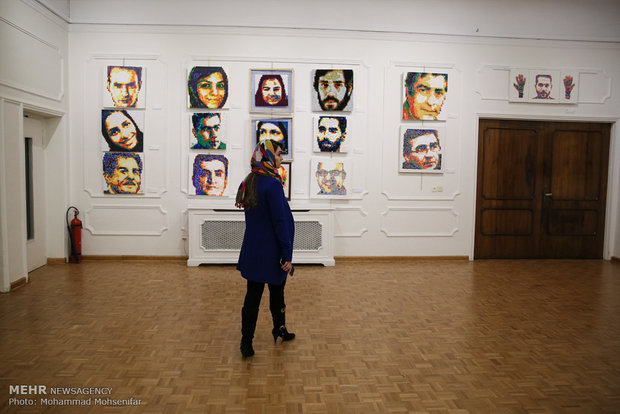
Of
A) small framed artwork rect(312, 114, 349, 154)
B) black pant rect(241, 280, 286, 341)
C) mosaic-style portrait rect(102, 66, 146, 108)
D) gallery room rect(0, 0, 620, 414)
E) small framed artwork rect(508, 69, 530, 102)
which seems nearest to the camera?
black pant rect(241, 280, 286, 341)

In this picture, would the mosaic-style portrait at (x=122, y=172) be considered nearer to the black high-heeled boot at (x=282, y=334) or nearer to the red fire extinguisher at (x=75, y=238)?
the red fire extinguisher at (x=75, y=238)

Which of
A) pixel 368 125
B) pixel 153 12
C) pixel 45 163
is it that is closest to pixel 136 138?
pixel 45 163

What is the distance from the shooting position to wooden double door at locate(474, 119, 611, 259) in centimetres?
793

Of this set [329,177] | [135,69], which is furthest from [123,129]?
[329,177]

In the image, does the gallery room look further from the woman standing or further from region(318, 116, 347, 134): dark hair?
the woman standing

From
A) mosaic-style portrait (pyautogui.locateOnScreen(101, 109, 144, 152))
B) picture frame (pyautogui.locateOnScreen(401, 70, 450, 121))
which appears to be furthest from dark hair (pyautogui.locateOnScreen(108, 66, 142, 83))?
picture frame (pyautogui.locateOnScreen(401, 70, 450, 121))

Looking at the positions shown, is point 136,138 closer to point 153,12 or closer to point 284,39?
point 153,12

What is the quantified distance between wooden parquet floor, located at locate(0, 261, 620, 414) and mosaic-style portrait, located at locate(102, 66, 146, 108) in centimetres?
286

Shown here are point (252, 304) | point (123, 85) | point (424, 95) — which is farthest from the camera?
point (424, 95)

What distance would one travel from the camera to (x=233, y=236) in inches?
275

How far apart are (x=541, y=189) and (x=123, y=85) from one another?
303 inches

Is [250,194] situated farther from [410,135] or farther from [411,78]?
[411,78]

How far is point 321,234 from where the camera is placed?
7.13m

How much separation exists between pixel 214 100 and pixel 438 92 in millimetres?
3919
